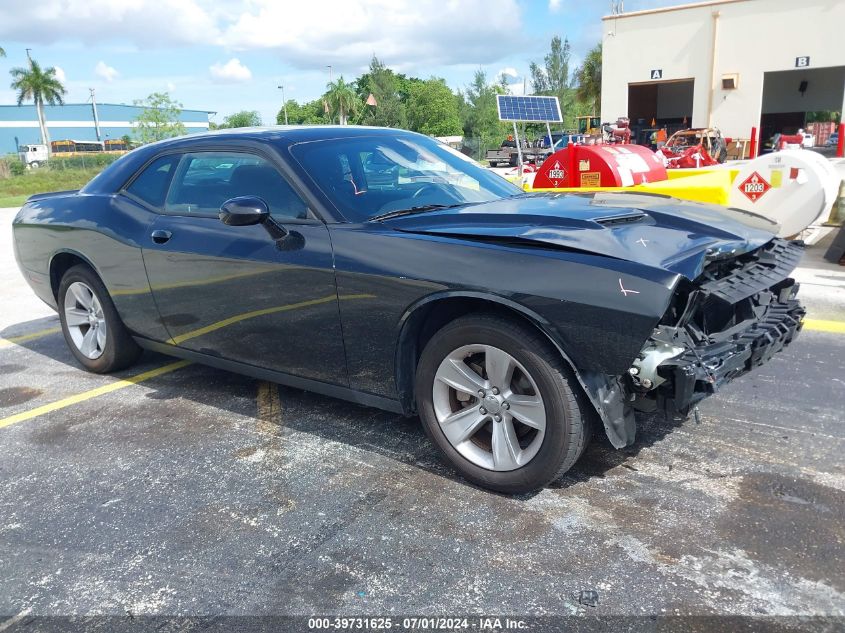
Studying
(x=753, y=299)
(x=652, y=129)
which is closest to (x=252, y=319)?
(x=753, y=299)

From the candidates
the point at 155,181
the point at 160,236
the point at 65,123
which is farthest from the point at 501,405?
the point at 65,123

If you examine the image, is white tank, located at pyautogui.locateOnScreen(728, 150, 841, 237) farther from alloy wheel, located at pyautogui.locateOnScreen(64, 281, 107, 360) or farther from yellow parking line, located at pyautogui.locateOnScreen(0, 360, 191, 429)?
alloy wheel, located at pyautogui.locateOnScreen(64, 281, 107, 360)

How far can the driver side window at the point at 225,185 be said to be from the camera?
3.62 meters

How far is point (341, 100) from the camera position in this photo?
7081 centimetres

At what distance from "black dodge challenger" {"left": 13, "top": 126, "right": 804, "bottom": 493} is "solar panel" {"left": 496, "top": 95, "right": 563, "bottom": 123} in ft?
31.3

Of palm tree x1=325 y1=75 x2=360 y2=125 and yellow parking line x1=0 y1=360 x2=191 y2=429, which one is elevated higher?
palm tree x1=325 y1=75 x2=360 y2=125

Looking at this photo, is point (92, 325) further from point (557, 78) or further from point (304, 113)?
point (304, 113)

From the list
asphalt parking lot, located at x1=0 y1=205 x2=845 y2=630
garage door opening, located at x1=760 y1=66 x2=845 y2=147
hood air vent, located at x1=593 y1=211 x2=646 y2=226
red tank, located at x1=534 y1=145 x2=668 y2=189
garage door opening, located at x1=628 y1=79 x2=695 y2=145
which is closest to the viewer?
asphalt parking lot, located at x1=0 y1=205 x2=845 y2=630

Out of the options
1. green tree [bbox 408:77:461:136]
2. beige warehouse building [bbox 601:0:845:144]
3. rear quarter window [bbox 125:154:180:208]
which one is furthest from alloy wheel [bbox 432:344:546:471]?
green tree [bbox 408:77:461:136]

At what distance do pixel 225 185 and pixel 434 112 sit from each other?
6527cm

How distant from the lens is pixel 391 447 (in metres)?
3.59

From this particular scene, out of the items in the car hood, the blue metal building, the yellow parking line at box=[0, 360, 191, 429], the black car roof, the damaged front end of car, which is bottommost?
the yellow parking line at box=[0, 360, 191, 429]

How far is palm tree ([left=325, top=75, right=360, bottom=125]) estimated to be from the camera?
232 feet

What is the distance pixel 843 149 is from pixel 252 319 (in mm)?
29269
